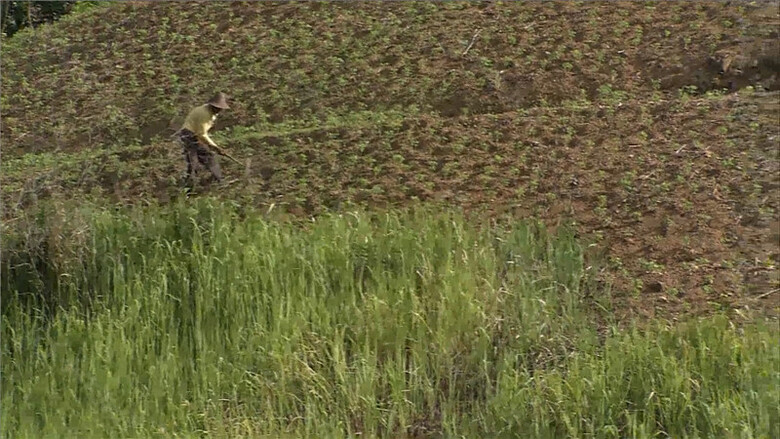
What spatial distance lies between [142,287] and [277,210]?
1.38 m

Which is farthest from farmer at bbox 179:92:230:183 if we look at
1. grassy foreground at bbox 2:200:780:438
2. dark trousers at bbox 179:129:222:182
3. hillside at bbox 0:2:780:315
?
grassy foreground at bbox 2:200:780:438

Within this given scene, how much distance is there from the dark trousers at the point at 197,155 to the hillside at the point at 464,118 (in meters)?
0.19

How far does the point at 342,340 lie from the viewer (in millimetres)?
6695

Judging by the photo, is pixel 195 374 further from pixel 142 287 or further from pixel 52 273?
pixel 52 273

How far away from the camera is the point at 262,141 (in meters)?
9.38

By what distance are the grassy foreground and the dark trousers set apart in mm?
819

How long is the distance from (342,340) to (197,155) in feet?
9.25

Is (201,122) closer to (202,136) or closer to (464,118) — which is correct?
(202,136)

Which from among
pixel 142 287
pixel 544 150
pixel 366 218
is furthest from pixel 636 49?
pixel 142 287

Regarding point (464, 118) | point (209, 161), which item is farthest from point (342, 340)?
point (464, 118)

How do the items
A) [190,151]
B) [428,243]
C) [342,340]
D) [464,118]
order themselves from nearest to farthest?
[342,340] → [428,243] → [190,151] → [464,118]

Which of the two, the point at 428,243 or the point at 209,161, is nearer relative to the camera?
the point at 428,243

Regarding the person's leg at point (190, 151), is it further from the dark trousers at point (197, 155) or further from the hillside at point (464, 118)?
the hillside at point (464, 118)

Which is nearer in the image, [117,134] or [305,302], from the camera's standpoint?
[305,302]
